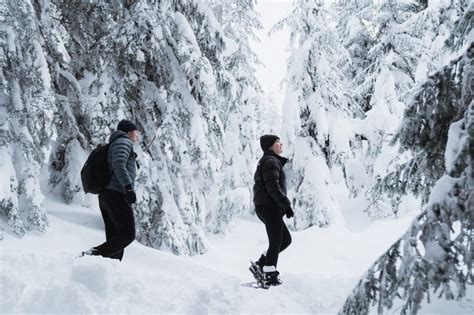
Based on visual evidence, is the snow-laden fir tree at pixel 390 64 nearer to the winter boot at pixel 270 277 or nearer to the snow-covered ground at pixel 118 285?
the winter boot at pixel 270 277

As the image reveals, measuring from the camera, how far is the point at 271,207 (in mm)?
5957

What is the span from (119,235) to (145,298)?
48.4 inches

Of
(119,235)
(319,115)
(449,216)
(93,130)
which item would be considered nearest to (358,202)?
(319,115)

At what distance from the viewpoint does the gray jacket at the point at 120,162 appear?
17.8 feet

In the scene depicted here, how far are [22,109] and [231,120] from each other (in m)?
11.0

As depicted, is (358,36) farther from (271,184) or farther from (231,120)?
(271,184)

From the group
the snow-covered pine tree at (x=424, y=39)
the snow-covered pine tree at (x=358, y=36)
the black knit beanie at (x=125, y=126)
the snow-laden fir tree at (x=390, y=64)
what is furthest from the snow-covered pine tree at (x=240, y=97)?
the black knit beanie at (x=125, y=126)

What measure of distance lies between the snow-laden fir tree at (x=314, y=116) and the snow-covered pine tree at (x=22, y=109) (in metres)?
9.06

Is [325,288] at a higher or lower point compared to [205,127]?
lower

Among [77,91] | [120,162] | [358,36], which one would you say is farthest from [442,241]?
[358,36]

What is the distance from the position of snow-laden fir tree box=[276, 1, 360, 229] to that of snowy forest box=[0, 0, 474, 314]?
0.15 ft

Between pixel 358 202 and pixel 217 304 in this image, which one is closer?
pixel 217 304

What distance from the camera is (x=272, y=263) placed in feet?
19.4

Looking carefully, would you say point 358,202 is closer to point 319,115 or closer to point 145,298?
point 319,115
